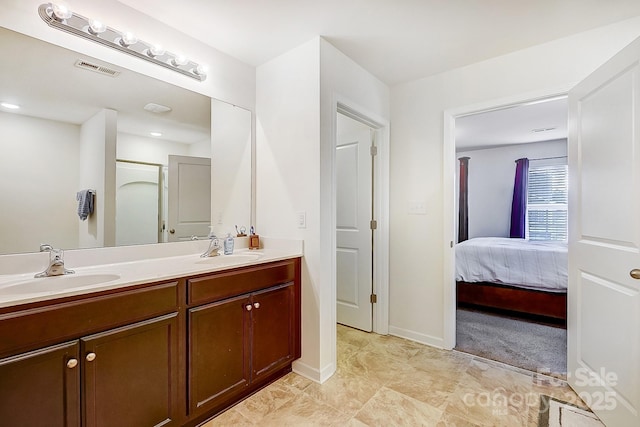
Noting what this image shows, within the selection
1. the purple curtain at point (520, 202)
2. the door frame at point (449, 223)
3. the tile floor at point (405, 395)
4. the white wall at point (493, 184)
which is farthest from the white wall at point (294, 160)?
the white wall at point (493, 184)

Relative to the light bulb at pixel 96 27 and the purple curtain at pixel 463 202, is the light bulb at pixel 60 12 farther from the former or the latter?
the purple curtain at pixel 463 202

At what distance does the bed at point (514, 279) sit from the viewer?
3158 mm

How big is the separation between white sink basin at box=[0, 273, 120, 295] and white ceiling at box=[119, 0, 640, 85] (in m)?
1.55

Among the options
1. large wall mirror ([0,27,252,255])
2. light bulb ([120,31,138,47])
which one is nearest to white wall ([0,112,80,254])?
large wall mirror ([0,27,252,255])

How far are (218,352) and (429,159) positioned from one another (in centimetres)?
225

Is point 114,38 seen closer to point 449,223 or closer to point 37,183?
point 37,183

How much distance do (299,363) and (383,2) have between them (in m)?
2.42

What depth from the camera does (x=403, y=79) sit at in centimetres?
277

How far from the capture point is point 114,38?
170 cm

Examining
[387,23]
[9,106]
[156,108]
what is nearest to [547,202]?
[387,23]

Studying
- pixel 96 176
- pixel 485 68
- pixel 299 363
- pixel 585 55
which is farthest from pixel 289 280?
pixel 585 55

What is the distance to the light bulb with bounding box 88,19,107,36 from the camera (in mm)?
1595

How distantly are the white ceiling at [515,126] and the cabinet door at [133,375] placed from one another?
11.8ft

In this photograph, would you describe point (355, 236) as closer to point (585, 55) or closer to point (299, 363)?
point (299, 363)
